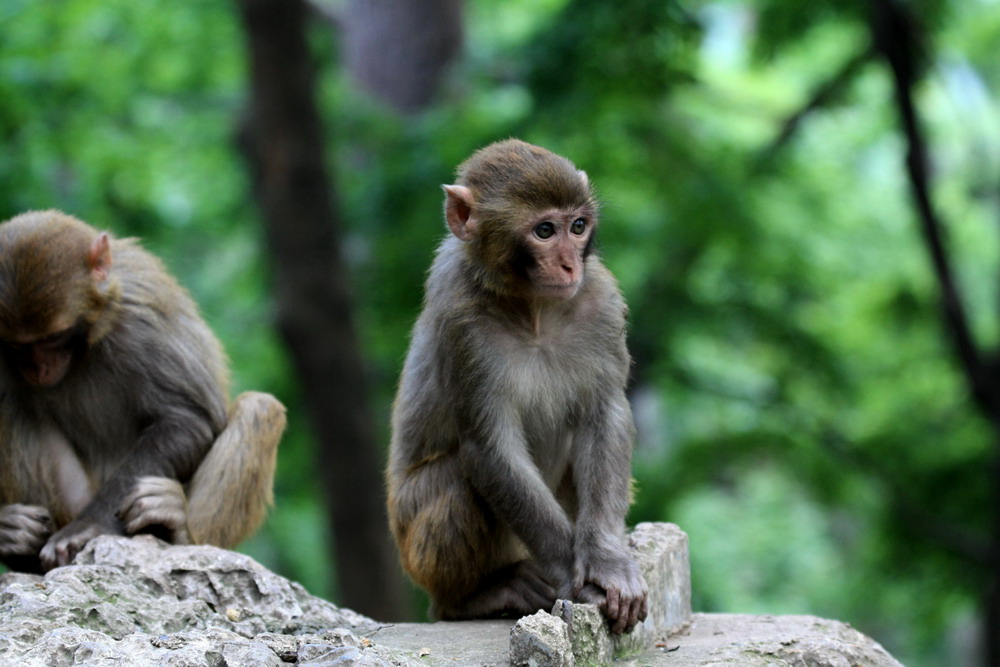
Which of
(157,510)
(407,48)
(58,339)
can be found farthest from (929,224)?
(58,339)

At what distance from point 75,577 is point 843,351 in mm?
11293

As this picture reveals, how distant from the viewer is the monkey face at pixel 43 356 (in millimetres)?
6547

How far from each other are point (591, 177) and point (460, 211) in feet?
20.4

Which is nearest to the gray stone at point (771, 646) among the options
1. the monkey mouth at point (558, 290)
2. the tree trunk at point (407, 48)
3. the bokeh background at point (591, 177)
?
the monkey mouth at point (558, 290)

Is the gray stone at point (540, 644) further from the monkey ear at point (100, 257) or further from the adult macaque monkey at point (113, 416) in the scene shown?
the monkey ear at point (100, 257)

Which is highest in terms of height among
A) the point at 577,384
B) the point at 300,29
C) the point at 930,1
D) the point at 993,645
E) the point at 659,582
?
the point at 930,1

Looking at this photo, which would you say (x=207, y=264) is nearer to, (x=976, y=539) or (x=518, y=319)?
(x=976, y=539)

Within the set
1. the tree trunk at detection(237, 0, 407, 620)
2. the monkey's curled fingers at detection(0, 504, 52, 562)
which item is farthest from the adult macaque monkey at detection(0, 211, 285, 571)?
the tree trunk at detection(237, 0, 407, 620)

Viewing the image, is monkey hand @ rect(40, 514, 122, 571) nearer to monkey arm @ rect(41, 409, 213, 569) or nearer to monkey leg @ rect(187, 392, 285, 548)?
monkey arm @ rect(41, 409, 213, 569)

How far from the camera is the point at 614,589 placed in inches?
214

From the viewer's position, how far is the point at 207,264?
17.5 m

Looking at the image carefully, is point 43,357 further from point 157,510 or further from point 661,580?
point 661,580

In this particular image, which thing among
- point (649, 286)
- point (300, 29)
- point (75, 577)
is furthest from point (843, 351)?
point (75, 577)

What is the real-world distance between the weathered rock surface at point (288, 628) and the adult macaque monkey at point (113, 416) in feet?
1.59
